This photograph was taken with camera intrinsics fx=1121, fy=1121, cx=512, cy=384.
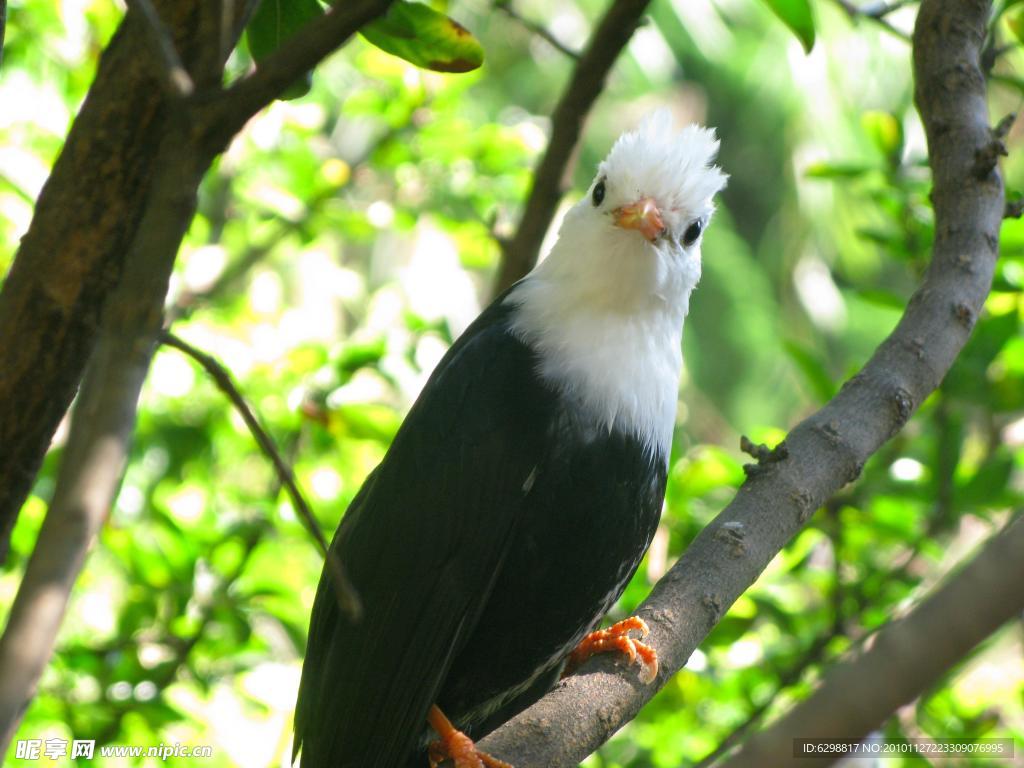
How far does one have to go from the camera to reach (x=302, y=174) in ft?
12.7

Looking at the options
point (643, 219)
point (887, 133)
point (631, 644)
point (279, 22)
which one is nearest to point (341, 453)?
point (643, 219)

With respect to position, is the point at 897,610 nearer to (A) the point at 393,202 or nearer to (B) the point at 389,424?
(B) the point at 389,424

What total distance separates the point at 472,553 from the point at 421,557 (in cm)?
12

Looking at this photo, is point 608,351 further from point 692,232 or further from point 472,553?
point 472,553

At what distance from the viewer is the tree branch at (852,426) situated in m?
1.98

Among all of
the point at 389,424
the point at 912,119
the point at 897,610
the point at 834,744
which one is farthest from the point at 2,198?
the point at 912,119

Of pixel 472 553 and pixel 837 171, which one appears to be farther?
pixel 837 171

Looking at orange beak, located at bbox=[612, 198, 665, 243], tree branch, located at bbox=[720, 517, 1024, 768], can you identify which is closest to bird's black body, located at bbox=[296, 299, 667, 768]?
orange beak, located at bbox=[612, 198, 665, 243]

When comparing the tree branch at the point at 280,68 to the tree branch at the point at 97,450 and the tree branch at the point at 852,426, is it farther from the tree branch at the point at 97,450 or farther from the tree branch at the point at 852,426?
the tree branch at the point at 852,426

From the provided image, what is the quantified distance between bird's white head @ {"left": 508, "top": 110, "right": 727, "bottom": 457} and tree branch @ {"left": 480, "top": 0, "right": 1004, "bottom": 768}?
453mm

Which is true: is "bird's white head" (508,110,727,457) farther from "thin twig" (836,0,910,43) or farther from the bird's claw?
the bird's claw

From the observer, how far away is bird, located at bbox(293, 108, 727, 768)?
2.44 meters

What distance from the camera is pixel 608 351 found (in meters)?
2.65
